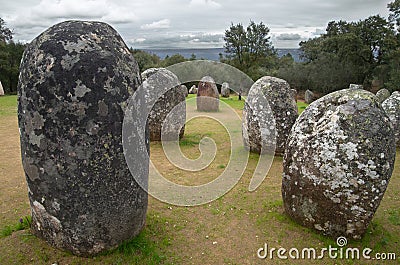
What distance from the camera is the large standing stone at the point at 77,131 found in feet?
13.7

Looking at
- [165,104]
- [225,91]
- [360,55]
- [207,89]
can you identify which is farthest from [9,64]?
[360,55]

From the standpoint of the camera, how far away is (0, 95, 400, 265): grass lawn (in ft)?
15.8

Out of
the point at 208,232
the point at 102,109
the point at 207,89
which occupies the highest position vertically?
the point at 102,109

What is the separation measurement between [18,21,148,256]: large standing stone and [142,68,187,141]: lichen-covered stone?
254 inches

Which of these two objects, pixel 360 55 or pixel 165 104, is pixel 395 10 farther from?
pixel 165 104

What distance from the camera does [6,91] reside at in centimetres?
3294

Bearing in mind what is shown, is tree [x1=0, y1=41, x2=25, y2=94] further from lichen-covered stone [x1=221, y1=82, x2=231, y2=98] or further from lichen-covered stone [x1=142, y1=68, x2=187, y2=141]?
lichen-covered stone [x1=142, y1=68, x2=187, y2=141]

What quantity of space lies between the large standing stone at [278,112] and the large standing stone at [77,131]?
6021 mm

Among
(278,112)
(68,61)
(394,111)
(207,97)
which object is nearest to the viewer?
(68,61)

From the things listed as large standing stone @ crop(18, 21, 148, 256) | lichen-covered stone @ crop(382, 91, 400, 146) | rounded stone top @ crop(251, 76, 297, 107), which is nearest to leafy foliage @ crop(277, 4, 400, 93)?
lichen-covered stone @ crop(382, 91, 400, 146)

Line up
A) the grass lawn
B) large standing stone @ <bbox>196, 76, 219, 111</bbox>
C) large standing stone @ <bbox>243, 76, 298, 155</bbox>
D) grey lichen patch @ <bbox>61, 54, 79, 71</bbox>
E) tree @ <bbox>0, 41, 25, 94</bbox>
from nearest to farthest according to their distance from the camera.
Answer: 1. grey lichen patch @ <bbox>61, 54, 79, 71</bbox>
2. the grass lawn
3. large standing stone @ <bbox>243, 76, 298, 155</bbox>
4. large standing stone @ <bbox>196, 76, 219, 111</bbox>
5. tree @ <bbox>0, 41, 25, 94</bbox>

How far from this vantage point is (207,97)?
818 inches

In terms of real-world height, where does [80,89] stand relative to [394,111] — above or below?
above

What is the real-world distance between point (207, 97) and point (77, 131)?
16.8 m
